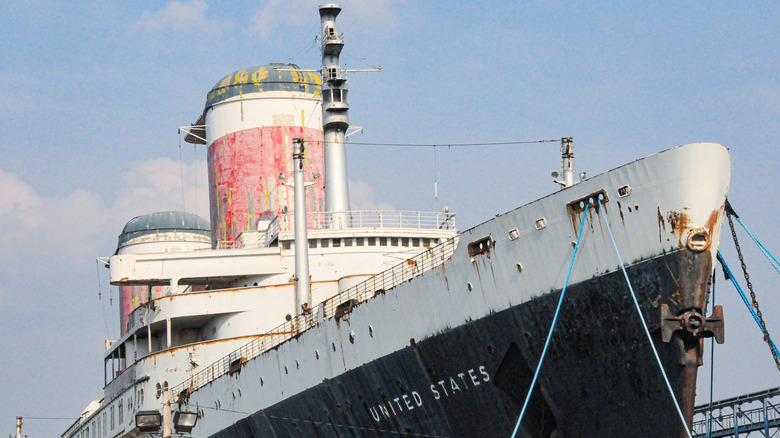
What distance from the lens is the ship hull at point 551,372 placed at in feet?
57.8

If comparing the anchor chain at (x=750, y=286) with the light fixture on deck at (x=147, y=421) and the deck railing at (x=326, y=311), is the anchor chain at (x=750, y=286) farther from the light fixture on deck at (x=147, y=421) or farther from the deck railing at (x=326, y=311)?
the light fixture on deck at (x=147, y=421)

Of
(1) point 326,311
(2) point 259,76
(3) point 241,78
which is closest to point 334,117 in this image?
(2) point 259,76

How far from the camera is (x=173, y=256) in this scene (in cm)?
3247

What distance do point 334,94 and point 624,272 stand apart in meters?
16.3

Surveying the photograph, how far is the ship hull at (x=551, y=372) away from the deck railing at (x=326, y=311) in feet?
5.28

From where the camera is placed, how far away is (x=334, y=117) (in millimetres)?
32469

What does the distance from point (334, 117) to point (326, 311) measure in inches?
361

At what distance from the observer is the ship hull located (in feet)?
57.8

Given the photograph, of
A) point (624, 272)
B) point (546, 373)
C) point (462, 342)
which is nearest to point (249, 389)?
point (462, 342)

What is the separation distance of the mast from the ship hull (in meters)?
10.8

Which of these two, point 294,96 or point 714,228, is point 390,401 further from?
point 294,96

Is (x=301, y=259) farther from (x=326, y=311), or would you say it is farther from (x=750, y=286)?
(x=750, y=286)

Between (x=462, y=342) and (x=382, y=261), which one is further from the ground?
(x=382, y=261)

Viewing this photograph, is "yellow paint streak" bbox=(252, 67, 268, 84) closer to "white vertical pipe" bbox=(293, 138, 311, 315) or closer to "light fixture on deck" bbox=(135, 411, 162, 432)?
"white vertical pipe" bbox=(293, 138, 311, 315)
